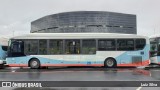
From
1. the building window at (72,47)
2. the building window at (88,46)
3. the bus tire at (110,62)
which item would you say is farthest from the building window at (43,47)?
the bus tire at (110,62)

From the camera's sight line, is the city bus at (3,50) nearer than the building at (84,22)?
Yes

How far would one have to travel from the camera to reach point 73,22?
5271 inches

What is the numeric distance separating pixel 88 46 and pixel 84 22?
109514 millimetres

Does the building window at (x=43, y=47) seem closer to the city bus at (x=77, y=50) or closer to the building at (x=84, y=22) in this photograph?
the city bus at (x=77, y=50)

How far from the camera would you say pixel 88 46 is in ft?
87.3

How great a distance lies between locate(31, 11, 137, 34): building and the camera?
127 meters

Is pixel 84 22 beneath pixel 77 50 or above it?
above

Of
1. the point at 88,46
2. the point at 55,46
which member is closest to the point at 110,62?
the point at 88,46

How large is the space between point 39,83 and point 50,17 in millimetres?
134644

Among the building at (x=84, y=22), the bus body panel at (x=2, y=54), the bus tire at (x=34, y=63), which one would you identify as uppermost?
the building at (x=84, y=22)

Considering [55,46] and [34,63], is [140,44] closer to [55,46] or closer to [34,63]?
[55,46]

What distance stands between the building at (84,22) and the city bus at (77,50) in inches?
3823

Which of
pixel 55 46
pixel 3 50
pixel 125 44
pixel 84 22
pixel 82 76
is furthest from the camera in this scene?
pixel 84 22

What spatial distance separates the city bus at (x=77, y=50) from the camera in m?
26.4
